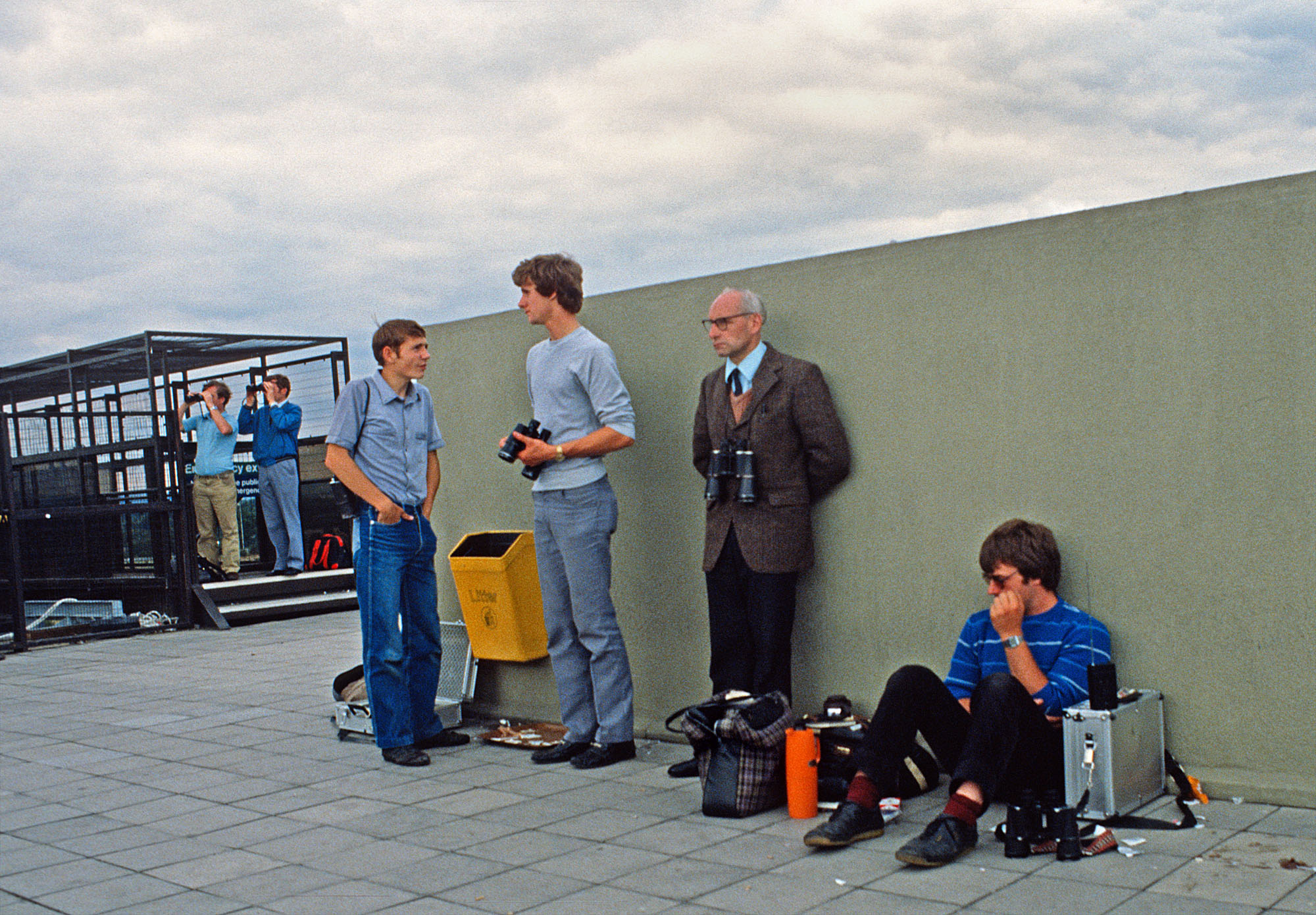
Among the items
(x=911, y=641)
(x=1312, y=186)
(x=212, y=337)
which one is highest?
(x=212, y=337)

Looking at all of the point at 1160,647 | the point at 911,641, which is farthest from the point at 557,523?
the point at 1160,647

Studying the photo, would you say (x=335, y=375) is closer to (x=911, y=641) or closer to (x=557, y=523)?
(x=557, y=523)

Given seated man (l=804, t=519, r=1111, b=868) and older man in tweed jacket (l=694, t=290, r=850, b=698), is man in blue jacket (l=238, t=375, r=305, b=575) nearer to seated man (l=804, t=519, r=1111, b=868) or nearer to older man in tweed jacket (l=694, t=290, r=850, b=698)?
older man in tweed jacket (l=694, t=290, r=850, b=698)

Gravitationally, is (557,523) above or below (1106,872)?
above

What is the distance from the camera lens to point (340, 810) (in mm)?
4691

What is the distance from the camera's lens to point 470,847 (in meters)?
4.09

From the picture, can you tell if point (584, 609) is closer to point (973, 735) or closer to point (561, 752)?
point (561, 752)

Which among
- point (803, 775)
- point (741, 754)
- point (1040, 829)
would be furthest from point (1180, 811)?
point (741, 754)

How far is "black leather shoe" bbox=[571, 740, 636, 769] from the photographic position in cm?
520

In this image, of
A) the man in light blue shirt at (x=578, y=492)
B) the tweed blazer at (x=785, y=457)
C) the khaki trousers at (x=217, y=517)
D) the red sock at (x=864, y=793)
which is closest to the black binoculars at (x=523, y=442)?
the man in light blue shirt at (x=578, y=492)

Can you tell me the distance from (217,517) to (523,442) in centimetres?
810

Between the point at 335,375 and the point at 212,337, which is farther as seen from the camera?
the point at 335,375

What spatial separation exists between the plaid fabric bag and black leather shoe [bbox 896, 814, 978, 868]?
2.46ft

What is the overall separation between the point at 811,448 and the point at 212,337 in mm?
9457
